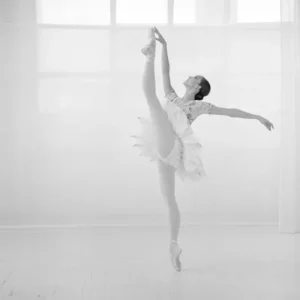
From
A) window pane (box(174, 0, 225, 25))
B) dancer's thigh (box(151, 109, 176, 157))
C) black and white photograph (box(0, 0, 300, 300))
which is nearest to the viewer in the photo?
dancer's thigh (box(151, 109, 176, 157))

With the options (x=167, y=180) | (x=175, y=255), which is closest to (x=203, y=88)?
(x=167, y=180)

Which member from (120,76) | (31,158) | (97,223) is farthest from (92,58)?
(97,223)

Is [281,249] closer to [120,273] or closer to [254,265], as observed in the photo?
[254,265]

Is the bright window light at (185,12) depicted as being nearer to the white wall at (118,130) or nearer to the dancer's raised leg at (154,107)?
the white wall at (118,130)

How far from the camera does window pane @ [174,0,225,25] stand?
4.76m

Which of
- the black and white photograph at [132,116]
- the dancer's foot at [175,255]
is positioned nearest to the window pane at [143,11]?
the black and white photograph at [132,116]

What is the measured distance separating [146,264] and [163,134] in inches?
34.0

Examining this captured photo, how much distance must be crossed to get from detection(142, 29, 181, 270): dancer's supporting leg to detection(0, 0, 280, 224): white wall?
5.30 ft

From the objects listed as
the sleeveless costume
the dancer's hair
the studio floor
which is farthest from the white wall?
the sleeveless costume

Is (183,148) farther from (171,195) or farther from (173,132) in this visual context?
(171,195)

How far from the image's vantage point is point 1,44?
183 inches

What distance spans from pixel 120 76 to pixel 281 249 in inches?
78.4

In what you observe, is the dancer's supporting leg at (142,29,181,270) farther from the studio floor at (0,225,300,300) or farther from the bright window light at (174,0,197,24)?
the bright window light at (174,0,197,24)

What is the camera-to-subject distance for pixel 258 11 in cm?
483
